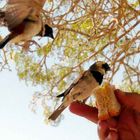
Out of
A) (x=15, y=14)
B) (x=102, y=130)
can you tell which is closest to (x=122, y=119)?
(x=102, y=130)

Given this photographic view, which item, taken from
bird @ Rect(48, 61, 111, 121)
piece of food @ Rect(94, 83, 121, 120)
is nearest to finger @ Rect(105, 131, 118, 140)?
piece of food @ Rect(94, 83, 121, 120)

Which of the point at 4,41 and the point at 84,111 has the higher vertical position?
the point at 4,41

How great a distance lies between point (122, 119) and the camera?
2.85 meters

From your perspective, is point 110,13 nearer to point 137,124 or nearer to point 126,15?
point 126,15

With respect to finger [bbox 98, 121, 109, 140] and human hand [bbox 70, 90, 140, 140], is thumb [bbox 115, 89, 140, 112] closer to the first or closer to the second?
human hand [bbox 70, 90, 140, 140]

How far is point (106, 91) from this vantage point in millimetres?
3047

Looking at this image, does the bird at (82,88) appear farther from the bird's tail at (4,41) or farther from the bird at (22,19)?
the bird's tail at (4,41)

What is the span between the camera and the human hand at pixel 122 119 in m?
2.64

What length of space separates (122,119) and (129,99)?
0.15 metres

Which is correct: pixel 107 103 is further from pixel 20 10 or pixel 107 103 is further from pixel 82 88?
pixel 82 88

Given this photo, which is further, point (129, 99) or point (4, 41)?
point (4, 41)

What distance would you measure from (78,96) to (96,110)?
1.03 metres

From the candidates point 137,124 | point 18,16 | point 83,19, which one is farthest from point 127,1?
point 137,124

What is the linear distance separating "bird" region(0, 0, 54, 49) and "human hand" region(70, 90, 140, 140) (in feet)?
2.36
